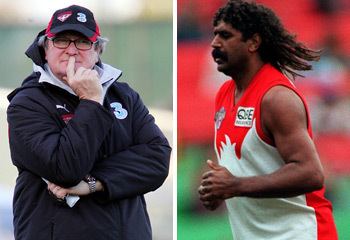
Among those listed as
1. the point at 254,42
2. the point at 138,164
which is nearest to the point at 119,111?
the point at 138,164

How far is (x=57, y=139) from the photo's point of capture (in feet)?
11.1

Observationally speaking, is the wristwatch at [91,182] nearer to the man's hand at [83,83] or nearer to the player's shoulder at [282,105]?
the man's hand at [83,83]

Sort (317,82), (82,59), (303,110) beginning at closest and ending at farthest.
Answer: (303,110)
(82,59)
(317,82)

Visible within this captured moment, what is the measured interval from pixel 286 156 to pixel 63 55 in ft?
3.14

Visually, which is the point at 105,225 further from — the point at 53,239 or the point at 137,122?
the point at 137,122

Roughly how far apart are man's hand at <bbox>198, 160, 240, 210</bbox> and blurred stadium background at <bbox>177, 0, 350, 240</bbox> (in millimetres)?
1964

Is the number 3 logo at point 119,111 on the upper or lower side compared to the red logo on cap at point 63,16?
lower

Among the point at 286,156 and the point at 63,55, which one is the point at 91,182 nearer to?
the point at 63,55

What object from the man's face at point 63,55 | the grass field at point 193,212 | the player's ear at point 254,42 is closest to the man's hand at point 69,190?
the man's face at point 63,55

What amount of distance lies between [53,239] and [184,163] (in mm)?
2112

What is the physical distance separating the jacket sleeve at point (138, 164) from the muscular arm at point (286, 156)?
1.16ft

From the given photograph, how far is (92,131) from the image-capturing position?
3.39 metres

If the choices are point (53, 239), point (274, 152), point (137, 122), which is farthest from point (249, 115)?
point (53, 239)

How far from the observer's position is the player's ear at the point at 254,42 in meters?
3.56
